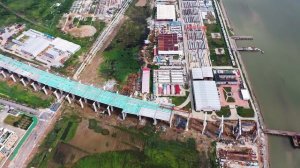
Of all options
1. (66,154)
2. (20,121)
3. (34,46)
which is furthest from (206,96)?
(34,46)

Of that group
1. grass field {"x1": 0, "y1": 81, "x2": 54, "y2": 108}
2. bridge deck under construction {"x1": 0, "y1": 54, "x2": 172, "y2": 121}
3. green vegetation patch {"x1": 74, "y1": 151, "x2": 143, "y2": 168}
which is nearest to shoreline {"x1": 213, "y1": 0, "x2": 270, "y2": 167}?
bridge deck under construction {"x1": 0, "y1": 54, "x2": 172, "y2": 121}

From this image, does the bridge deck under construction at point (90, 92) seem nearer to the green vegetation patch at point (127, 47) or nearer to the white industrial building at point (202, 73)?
the green vegetation patch at point (127, 47)

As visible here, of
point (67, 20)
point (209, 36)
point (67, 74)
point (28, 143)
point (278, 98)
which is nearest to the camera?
point (28, 143)

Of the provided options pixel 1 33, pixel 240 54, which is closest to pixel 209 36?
pixel 240 54

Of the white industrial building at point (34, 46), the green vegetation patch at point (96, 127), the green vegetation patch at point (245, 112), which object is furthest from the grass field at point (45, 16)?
the green vegetation patch at point (245, 112)

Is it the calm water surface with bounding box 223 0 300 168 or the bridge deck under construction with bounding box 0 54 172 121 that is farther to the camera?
the bridge deck under construction with bounding box 0 54 172 121

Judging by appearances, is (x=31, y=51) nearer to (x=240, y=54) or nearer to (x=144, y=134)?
(x=144, y=134)

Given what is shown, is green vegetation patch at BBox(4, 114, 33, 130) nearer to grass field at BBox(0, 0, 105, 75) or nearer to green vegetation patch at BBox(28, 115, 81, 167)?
green vegetation patch at BBox(28, 115, 81, 167)
